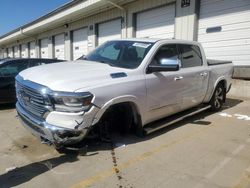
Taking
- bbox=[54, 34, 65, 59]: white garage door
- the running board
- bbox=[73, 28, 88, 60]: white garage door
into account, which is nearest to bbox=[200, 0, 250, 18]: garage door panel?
the running board

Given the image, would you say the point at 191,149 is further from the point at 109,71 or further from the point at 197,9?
the point at 197,9

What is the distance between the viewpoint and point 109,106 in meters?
4.21

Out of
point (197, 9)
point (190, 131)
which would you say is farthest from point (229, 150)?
point (197, 9)

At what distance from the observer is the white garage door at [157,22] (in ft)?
40.6

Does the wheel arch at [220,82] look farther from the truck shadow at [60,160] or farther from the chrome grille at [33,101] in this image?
the chrome grille at [33,101]

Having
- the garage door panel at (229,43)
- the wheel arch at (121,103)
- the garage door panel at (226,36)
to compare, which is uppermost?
the garage door panel at (226,36)

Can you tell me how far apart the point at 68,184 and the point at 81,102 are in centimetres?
109

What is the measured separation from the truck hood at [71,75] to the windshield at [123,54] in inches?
11.0

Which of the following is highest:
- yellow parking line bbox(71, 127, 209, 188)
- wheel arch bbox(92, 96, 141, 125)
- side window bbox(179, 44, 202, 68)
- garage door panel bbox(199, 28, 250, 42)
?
garage door panel bbox(199, 28, 250, 42)

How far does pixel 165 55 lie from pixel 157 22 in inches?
317

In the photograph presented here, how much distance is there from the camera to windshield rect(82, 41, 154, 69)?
16.2 feet

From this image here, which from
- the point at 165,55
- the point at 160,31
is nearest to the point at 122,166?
the point at 165,55

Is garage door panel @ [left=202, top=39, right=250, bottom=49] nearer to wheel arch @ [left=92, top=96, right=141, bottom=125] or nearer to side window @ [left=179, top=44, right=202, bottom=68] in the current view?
side window @ [left=179, top=44, right=202, bottom=68]

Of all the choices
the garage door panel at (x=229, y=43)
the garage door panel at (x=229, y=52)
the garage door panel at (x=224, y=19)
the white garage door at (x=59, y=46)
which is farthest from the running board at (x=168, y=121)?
the white garage door at (x=59, y=46)
